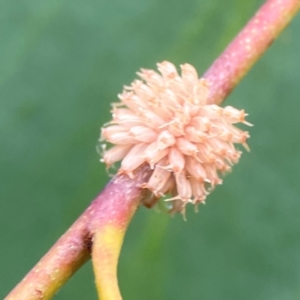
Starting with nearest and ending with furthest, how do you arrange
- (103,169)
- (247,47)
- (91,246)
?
(91,246)
(247,47)
(103,169)

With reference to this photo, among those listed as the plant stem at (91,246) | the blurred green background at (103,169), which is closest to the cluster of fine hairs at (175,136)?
the plant stem at (91,246)

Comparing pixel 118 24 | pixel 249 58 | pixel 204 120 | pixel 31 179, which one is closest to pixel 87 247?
pixel 204 120

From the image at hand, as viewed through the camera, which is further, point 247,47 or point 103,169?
point 103,169

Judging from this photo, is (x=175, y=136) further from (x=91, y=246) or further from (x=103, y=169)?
(x=103, y=169)

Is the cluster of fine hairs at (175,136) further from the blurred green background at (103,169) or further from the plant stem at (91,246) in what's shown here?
the blurred green background at (103,169)

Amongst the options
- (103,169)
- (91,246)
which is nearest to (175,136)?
(91,246)

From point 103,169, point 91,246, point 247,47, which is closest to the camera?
point 91,246

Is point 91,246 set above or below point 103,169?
below

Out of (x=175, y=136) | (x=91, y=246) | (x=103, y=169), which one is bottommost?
(x=91, y=246)
